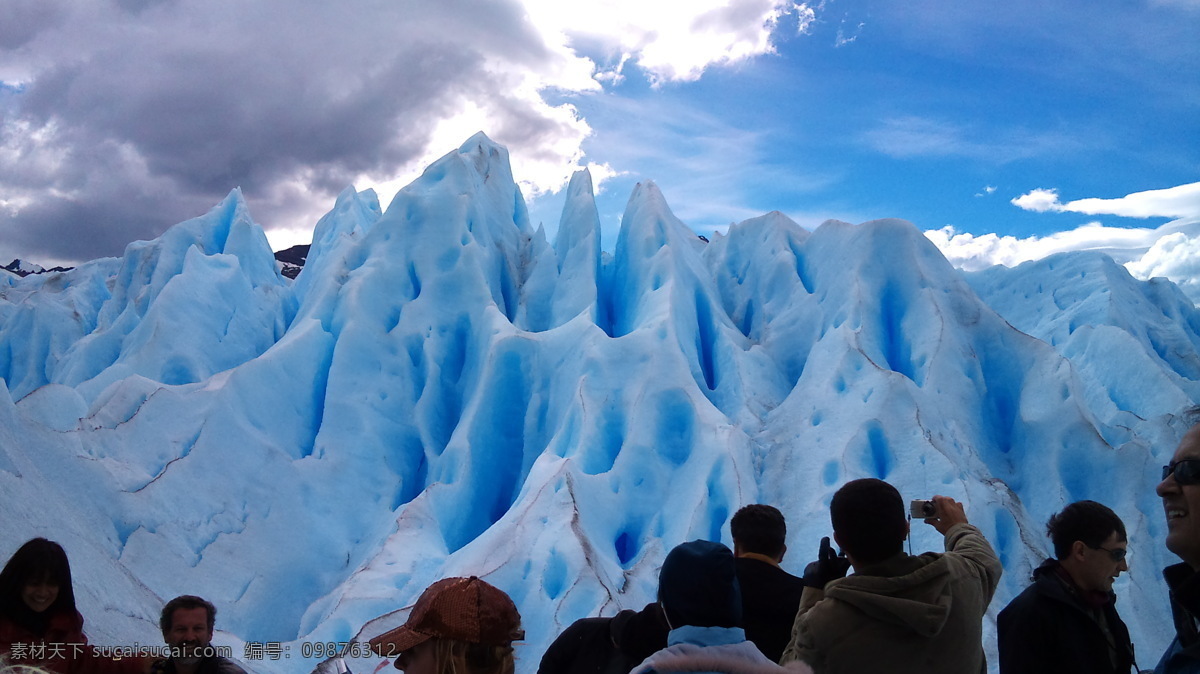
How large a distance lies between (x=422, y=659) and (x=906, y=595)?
1.23 metres

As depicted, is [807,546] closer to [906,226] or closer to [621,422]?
[621,422]

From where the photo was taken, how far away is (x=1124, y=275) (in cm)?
2223

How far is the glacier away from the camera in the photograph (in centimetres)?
999

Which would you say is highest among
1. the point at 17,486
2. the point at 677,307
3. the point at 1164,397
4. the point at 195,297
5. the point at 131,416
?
the point at 195,297

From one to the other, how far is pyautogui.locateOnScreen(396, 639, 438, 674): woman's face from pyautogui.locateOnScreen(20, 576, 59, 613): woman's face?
174 centimetres

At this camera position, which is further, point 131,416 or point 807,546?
point 131,416

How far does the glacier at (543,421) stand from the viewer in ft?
32.8

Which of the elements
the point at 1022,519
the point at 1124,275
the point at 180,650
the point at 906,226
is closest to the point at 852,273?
the point at 906,226

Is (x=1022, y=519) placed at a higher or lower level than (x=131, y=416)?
lower

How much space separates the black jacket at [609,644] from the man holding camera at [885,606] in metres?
0.43

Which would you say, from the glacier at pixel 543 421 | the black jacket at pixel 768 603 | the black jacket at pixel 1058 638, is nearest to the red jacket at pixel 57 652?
the black jacket at pixel 768 603

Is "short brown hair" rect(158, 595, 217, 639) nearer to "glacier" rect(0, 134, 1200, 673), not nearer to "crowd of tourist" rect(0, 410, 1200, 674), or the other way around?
"crowd of tourist" rect(0, 410, 1200, 674)

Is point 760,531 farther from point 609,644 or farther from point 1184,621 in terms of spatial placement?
point 1184,621

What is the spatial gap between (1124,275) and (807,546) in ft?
56.3
